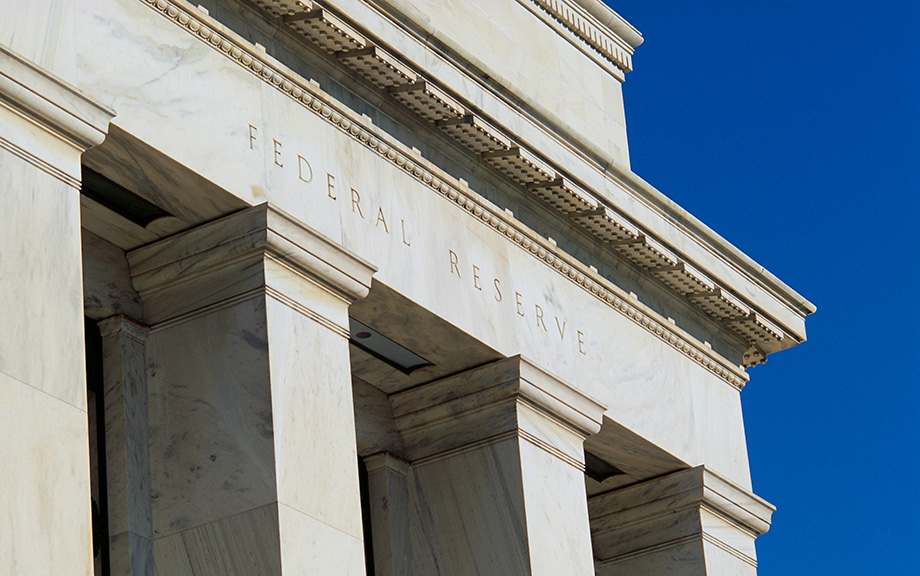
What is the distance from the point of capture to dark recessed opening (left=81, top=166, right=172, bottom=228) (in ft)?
97.6

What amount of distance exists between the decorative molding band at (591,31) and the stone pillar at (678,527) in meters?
11.6

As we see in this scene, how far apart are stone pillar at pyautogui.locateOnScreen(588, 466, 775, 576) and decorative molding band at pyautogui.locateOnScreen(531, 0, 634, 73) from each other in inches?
457

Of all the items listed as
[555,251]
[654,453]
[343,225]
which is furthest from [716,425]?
[343,225]

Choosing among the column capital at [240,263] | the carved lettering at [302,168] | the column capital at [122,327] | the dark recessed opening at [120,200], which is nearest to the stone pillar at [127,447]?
the column capital at [122,327]

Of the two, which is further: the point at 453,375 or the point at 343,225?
the point at 453,375

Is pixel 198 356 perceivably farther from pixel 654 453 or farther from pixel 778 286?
pixel 778 286

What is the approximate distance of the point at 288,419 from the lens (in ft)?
96.3

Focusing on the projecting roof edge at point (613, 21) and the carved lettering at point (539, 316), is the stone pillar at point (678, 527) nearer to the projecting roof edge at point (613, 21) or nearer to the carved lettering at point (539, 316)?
the carved lettering at point (539, 316)

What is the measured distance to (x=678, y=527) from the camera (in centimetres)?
4144

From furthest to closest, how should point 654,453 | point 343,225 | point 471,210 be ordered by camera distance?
point 654,453 < point 471,210 < point 343,225

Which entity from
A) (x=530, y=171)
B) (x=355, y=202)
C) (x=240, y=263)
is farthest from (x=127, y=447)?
(x=530, y=171)

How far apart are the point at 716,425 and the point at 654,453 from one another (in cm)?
270

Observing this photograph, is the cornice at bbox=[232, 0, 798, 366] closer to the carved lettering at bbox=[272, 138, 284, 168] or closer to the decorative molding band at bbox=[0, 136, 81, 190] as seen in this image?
the carved lettering at bbox=[272, 138, 284, 168]

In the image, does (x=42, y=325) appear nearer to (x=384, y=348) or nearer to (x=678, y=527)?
(x=384, y=348)
